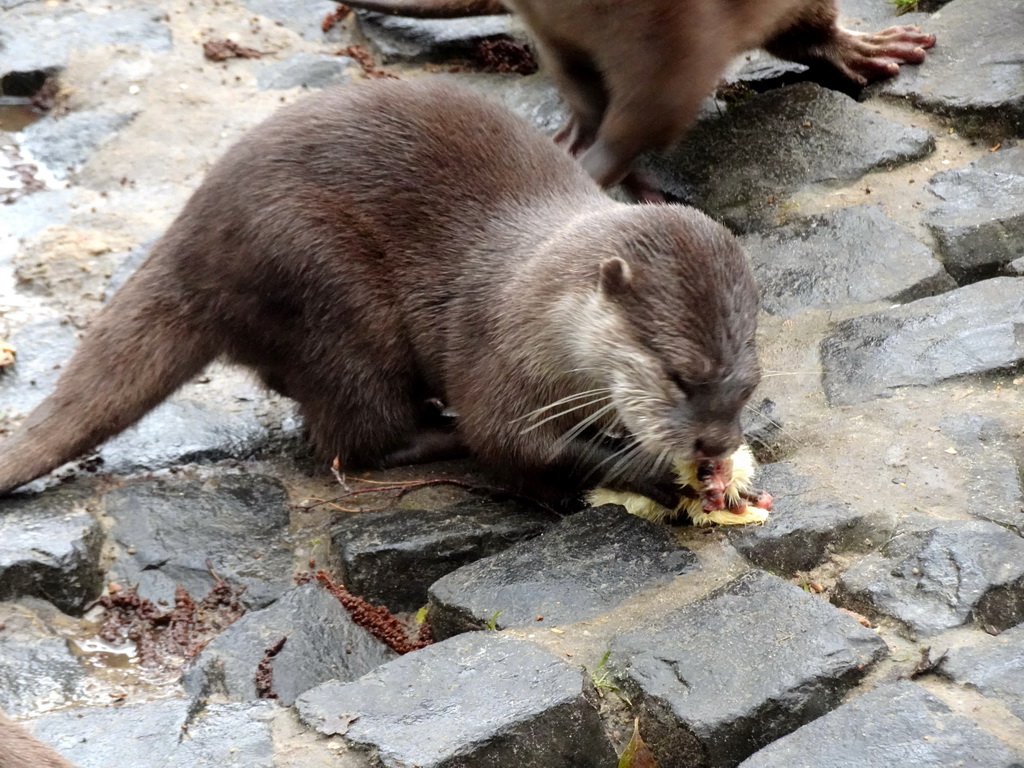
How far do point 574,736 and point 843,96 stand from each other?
258cm

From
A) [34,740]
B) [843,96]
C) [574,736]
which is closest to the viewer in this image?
[34,740]

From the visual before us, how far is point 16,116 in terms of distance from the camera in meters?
4.49

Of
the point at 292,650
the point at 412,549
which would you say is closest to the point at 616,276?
the point at 412,549

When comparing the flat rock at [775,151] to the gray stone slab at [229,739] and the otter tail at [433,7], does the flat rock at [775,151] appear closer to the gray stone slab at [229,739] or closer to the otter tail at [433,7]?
the otter tail at [433,7]

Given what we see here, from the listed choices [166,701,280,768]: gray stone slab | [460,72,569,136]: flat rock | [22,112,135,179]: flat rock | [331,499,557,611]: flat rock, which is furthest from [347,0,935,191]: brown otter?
[166,701,280,768]: gray stone slab

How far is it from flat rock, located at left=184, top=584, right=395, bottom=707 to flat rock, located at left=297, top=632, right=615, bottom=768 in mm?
327

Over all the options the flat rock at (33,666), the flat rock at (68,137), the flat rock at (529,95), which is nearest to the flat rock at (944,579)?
the flat rock at (33,666)

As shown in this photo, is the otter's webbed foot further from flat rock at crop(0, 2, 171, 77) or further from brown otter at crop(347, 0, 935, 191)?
flat rock at crop(0, 2, 171, 77)

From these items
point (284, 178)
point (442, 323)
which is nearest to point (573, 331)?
point (442, 323)

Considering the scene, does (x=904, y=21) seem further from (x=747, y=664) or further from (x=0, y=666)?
(x=0, y=666)

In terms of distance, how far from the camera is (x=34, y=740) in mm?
1635

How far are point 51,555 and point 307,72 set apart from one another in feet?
8.25

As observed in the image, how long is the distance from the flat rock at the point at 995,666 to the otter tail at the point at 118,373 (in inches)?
73.8

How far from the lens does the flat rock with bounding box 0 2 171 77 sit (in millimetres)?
4629
